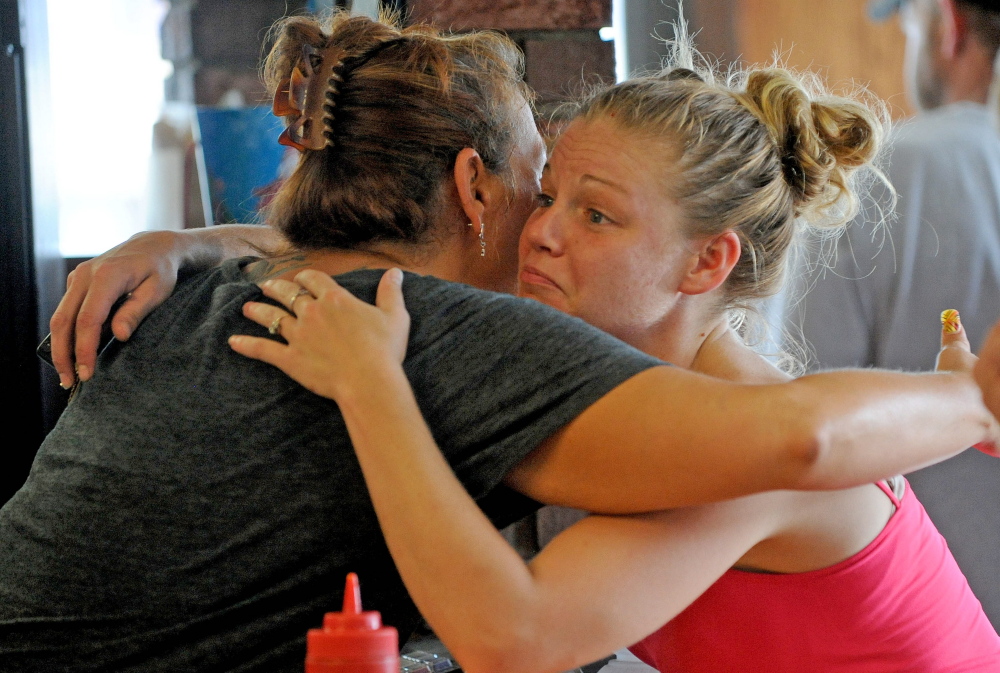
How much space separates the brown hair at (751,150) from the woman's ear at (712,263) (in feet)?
0.05

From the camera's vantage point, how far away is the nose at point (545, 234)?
1.13 m

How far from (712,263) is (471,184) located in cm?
33

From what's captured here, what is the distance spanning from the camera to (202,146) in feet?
5.33

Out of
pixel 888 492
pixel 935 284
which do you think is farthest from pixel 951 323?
pixel 935 284

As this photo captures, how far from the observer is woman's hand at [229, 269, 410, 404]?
31.0 inches

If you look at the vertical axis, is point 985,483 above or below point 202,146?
below

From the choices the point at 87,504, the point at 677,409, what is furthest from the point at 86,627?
the point at 677,409

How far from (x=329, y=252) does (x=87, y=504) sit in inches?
13.7

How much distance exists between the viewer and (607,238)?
1.14 meters

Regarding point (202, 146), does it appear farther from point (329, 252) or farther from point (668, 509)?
point (668, 509)

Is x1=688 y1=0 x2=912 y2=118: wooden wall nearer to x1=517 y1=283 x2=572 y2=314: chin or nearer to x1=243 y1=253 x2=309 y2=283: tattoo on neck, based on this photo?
x1=517 y1=283 x2=572 y2=314: chin

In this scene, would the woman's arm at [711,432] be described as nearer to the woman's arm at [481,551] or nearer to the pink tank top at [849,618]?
the woman's arm at [481,551]

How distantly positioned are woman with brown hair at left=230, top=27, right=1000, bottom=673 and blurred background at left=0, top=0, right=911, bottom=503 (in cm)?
19

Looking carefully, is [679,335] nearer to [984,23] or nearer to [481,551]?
[481,551]
